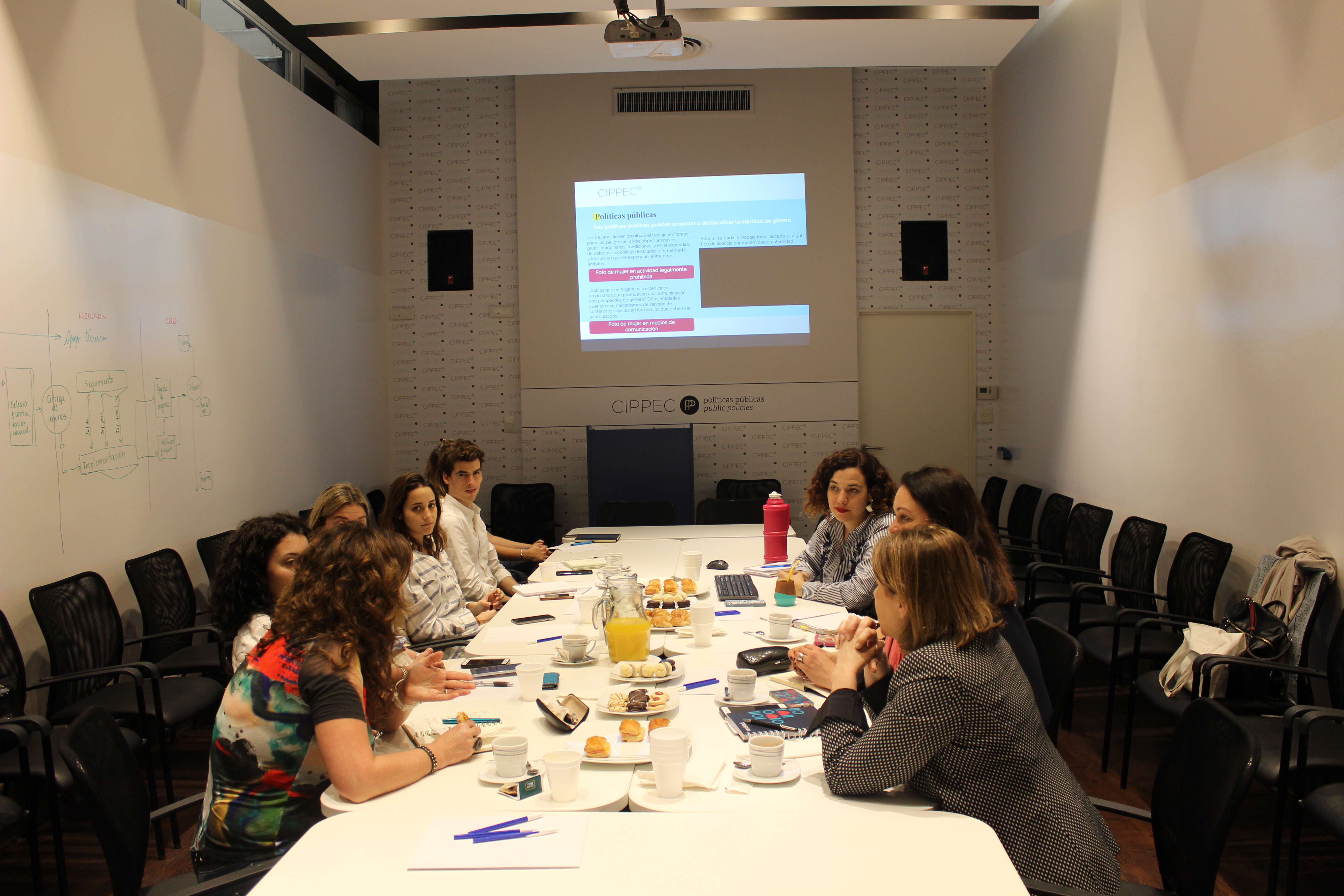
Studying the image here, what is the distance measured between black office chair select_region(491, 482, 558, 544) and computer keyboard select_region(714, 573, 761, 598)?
3.42 meters

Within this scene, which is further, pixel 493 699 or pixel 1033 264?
pixel 1033 264

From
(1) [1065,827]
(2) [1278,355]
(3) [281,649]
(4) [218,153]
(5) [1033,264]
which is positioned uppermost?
(4) [218,153]

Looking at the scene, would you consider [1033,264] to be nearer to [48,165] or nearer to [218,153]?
[218,153]

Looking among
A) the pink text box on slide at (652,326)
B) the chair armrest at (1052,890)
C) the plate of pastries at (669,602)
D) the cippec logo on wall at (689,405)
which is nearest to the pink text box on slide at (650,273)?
the pink text box on slide at (652,326)

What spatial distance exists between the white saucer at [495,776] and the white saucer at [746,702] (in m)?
0.50

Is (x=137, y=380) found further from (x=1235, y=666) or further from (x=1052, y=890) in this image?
(x=1235, y=666)

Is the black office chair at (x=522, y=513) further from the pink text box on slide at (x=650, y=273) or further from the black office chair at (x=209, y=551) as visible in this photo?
the black office chair at (x=209, y=551)

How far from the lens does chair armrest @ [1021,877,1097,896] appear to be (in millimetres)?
1573

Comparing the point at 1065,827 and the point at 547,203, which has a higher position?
the point at 547,203

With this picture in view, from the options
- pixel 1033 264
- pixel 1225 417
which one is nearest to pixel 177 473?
pixel 1225 417

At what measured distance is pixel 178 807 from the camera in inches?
82.1

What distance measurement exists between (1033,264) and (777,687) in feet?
16.0

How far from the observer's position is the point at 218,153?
4.64 meters

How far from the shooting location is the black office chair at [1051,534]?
521 cm
